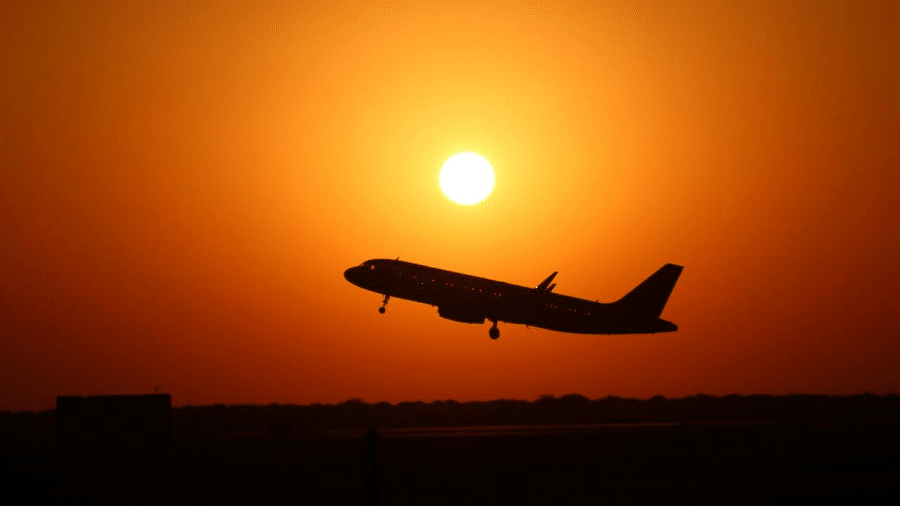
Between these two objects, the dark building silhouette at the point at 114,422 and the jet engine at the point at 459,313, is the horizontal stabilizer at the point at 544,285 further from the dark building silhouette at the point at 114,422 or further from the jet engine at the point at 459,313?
the dark building silhouette at the point at 114,422

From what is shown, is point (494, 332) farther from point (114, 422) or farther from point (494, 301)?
point (114, 422)

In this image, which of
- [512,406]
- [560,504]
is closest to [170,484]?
[560,504]

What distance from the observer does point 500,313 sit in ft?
316

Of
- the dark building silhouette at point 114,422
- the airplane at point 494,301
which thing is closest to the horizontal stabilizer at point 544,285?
the airplane at point 494,301

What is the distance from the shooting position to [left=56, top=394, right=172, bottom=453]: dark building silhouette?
246 ft

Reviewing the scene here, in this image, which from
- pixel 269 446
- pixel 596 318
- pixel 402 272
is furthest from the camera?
pixel 596 318

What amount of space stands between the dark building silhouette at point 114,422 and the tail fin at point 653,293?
47.9 metres

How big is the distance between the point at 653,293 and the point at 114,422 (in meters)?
57.0

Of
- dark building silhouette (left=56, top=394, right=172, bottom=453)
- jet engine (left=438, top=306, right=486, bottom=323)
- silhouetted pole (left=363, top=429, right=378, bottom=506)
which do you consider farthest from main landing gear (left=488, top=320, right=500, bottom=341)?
silhouetted pole (left=363, top=429, right=378, bottom=506)

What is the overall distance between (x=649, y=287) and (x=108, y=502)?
255 feet

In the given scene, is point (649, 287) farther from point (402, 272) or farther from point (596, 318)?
point (402, 272)

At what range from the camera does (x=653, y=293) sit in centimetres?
11150

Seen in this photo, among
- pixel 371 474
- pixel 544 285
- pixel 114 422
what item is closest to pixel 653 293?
pixel 544 285

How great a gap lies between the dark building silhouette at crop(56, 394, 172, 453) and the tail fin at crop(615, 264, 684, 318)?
4790cm
